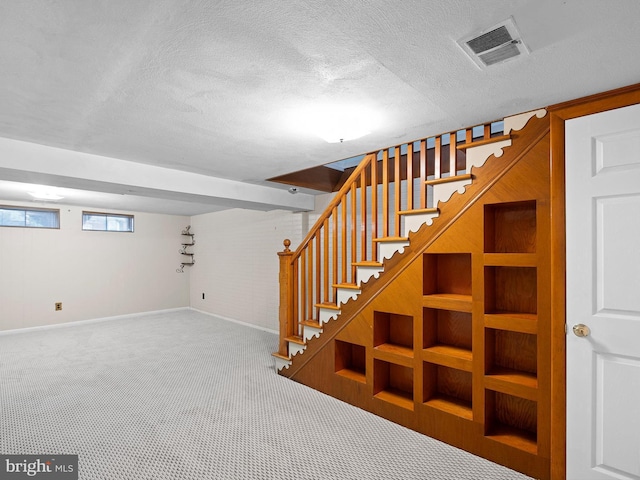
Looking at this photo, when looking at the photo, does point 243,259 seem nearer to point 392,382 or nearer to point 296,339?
point 296,339

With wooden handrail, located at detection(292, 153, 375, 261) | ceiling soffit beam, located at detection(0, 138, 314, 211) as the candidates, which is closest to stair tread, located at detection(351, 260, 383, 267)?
wooden handrail, located at detection(292, 153, 375, 261)

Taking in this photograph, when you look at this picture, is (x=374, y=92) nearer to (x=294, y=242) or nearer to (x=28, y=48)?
(x=28, y=48)

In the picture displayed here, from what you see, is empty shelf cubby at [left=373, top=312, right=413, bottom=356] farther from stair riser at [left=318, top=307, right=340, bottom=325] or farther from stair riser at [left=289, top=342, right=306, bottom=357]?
stair riser at [left=289, top=342, right=306, bottom=357]

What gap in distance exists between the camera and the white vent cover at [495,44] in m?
1.28

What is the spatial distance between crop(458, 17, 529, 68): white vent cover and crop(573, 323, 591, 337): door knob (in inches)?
55.7

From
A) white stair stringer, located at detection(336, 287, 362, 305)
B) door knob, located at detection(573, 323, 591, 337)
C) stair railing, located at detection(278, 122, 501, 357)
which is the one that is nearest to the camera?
door knob, located at detection(573, 323, 591, 337)

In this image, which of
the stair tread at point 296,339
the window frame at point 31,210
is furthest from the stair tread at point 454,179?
the window frame at point 31,210

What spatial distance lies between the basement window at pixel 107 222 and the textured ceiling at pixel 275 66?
4.11 metres

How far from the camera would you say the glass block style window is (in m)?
5.38

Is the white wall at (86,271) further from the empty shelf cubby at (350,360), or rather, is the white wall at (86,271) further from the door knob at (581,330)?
the door knob at (581,330)

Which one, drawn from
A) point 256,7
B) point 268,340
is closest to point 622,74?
point 256,7

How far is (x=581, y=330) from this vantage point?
5.88ft

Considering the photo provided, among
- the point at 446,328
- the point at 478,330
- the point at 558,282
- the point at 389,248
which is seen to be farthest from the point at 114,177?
the point at 558,282

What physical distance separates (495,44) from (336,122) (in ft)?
3.37
